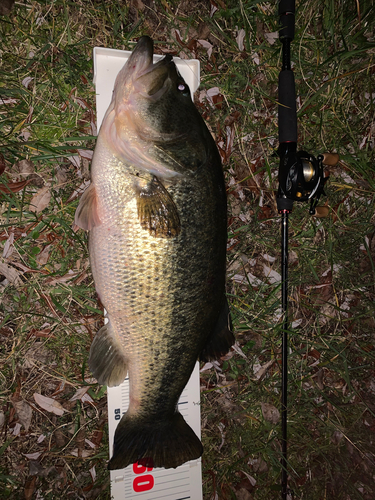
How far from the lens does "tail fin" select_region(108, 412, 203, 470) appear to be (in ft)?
7.20

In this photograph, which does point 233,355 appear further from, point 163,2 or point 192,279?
point 163,2

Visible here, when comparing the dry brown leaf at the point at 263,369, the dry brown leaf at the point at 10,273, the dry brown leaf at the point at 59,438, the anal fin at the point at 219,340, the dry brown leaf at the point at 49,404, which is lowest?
the dry brown leaf at the point at 59,438

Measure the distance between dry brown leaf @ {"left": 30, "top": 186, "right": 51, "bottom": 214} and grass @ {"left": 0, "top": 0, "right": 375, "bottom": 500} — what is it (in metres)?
0.01

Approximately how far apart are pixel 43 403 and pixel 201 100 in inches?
115

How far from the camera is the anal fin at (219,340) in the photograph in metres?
2.32

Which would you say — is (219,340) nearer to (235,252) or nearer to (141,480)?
(235,252)

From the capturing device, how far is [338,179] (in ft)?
10.3

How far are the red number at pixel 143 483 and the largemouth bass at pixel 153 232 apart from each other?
1.89ft

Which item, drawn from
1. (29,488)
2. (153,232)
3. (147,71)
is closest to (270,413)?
(29,488)

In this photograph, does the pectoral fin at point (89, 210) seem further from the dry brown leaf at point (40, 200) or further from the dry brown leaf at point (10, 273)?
the dry brown leaf at point (10, 273)

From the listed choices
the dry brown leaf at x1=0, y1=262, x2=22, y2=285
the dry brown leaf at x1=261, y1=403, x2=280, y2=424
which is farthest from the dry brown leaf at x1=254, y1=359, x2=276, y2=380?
the dry brown leaf at x1=0, y1=262, x2=22, y2=285

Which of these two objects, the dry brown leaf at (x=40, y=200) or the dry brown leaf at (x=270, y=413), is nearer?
the dry brown leaf at (x=40, y=200)

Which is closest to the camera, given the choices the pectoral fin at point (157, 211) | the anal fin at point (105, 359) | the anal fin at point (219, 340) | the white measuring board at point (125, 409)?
the pectoral fin at point (157, 211)

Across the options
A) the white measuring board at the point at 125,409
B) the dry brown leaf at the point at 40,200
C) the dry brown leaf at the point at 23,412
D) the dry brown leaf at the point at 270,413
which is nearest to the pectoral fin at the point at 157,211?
the white measuring board at the point at 125,409
